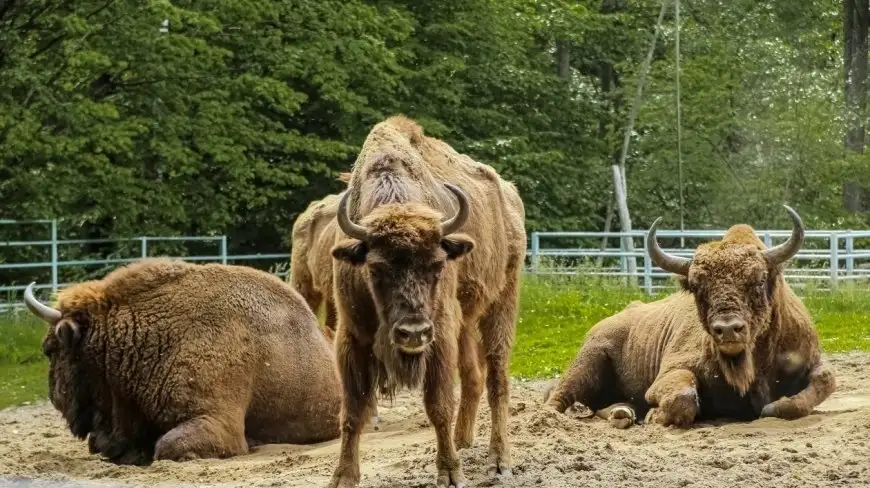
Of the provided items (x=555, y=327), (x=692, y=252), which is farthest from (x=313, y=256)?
(x=692, y=252)

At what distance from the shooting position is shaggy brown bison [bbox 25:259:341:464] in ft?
37.1

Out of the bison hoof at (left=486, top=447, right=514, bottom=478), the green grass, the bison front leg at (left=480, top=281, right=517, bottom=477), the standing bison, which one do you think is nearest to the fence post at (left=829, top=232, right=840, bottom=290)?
the green grass

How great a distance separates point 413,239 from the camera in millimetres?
8203

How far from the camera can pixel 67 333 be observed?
456 inches

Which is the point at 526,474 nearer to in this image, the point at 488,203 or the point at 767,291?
the point at 488,203

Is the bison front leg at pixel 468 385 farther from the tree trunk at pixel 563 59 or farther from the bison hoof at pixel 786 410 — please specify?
the tree trunk at pixel 563 59

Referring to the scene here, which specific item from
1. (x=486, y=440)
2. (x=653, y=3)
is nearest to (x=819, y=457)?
(x=486, y=440)

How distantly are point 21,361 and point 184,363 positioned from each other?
28.8 feet

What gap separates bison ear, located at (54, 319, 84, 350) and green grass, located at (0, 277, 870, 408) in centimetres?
466

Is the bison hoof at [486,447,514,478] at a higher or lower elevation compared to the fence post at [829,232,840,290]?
lower

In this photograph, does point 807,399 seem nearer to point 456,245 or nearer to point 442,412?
point 442,412

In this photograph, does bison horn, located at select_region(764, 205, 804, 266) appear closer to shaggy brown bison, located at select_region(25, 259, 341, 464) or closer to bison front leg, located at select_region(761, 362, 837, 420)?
bison front leg, located at select_region(761, 362, 837, 420)

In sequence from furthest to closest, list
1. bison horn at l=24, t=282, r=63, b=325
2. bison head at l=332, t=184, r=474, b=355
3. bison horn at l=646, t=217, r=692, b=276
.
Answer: bison horn at l=646, t=217, r=692, b=276 → bison horn at l=24, t=282, r=63, b=325 → bison head at l=332, t=184, r=474, b=355

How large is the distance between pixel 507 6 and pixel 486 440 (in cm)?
2740
